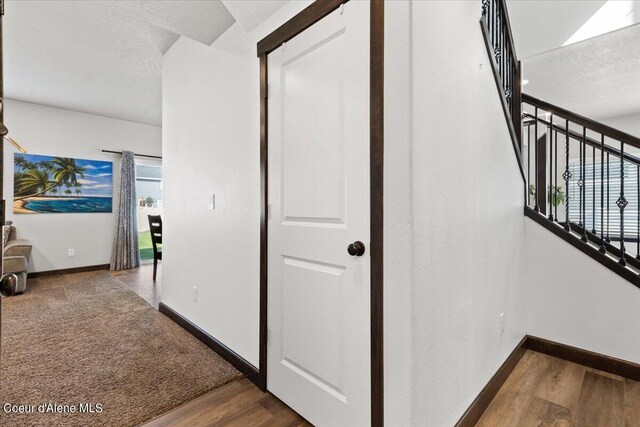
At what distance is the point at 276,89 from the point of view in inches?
69.7

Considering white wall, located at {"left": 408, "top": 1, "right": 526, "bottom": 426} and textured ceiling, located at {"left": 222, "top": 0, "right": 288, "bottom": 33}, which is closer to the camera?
white wall, located at {"left": 408, "top": 1, "right": 526, "bottom": 426}

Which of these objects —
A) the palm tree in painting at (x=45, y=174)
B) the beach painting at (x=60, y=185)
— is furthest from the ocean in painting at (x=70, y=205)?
the palm tree in painting at (x=45, y=174)

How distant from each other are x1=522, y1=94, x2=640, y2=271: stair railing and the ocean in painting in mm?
6127

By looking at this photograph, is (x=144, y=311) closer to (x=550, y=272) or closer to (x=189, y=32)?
(x=189, y=32)

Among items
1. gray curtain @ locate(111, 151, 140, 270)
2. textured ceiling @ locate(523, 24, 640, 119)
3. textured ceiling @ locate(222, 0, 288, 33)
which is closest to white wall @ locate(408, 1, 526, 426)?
textured ceiling @ locate(222, 0, 288, 33)

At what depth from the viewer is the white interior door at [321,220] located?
133 cm

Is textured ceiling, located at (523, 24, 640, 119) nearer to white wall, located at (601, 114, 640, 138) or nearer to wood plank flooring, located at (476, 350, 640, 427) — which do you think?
white wall, located at (601, 114, 640, 138)

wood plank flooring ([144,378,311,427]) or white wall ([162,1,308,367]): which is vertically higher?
white wall ([162,1,308,367])

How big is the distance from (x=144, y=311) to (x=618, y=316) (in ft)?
13.0

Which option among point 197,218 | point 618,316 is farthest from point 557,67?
point 197,218

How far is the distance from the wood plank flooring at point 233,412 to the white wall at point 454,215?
30.8 inches

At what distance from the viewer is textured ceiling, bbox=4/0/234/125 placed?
7.42ft

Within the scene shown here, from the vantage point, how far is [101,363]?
216 cm

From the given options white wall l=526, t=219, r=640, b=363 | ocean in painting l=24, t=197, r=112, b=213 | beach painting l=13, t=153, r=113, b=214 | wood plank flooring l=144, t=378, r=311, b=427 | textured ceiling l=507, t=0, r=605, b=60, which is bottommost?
wood plank flooring l=144, t=378, r=311, b=427
